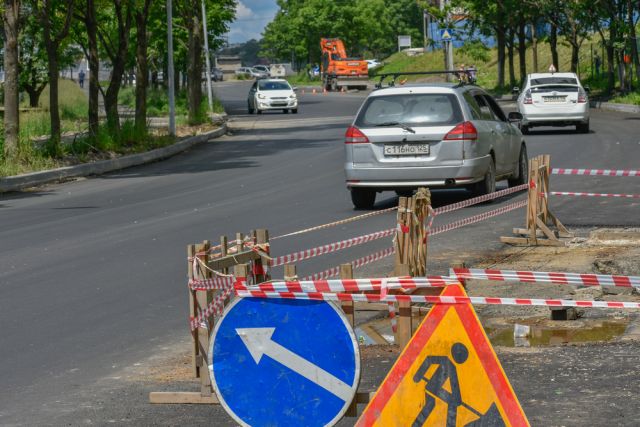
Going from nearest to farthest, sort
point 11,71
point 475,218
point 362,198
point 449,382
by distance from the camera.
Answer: point 449,382
point 475,218
point 362,198
point 11,71

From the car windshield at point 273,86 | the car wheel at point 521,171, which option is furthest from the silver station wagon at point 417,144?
the car windshield at point 273,86

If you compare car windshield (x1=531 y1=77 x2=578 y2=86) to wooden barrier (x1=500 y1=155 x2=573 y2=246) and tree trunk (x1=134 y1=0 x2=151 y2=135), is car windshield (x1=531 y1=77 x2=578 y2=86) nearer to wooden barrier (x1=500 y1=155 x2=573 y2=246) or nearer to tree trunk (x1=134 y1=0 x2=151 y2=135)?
tree trunk (x1=134 y1=0 x2=151 y2=135)

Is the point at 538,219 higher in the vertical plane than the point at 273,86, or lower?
lower

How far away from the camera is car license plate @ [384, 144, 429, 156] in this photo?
16219 millimetres

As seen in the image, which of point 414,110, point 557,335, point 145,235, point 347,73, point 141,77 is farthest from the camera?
point 347,73

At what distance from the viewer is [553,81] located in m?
33.1

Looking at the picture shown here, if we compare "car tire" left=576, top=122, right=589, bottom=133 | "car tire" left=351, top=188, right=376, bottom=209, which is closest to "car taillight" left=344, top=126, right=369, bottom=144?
"car tire" left=351, top=188, right=376, bottom=209

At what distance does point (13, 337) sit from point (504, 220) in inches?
305

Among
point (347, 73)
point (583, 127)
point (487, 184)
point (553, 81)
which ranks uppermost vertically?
point (347, 73)

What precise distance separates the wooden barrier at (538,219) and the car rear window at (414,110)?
3.09 m

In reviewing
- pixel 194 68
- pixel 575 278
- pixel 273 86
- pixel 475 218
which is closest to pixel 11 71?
pixel 475 218

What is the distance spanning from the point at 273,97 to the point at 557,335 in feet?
147

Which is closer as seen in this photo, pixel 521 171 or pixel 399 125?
pixel 399 125

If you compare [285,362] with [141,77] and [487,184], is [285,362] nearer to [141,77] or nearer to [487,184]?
[487,184]
